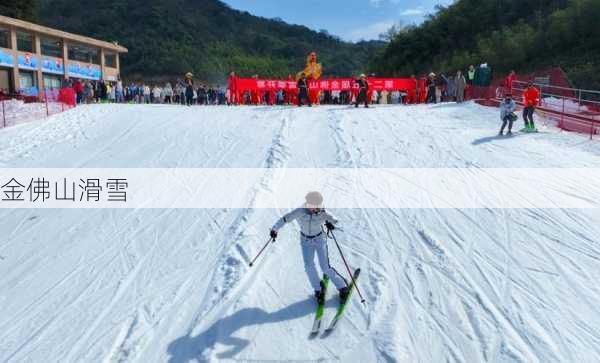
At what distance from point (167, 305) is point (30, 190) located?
7.65m

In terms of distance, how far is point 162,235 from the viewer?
9609 mm

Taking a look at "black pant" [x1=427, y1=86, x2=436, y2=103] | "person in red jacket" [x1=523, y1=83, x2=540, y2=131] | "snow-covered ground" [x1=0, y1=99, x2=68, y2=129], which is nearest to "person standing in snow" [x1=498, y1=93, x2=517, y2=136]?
"person in red jacket" [x1=523, y1=83, x2=540, y2=131]

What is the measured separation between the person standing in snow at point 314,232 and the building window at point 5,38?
34.2 meters

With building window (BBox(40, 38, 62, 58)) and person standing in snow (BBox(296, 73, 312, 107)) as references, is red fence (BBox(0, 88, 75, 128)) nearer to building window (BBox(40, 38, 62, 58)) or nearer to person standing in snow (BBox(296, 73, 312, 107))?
person standing in snow (BBox(296, 73, 312, 107))

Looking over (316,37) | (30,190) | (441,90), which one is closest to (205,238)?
(30,190)

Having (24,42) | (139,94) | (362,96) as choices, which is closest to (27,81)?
(24,42)

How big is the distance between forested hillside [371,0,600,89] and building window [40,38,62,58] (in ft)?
103

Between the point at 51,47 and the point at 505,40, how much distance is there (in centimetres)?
3517

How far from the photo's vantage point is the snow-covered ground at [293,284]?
19.5 ft

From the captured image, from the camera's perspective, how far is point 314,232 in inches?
255

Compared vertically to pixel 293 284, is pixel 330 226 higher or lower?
higher

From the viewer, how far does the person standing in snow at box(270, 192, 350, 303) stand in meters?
6.40

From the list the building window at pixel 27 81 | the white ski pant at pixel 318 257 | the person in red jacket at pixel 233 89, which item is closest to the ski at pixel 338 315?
the white ski pant at pixel 318 257

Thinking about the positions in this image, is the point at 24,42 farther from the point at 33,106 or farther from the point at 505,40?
the point at 505,40
